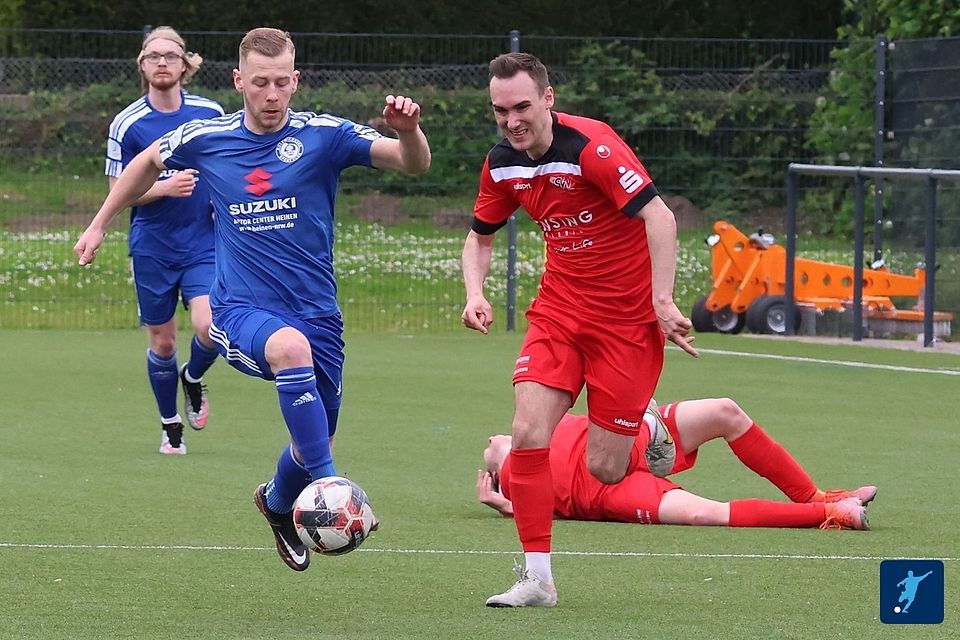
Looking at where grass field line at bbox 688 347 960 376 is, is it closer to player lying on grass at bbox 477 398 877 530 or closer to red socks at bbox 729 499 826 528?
player lying on grass at bbox 477 398 877 530

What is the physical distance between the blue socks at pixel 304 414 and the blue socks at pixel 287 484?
0.42 metres

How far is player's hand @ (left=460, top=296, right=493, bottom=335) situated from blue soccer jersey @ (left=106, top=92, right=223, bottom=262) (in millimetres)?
3619

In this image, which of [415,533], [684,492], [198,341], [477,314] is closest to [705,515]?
[684,492]

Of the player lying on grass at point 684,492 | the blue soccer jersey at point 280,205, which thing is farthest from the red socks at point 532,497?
the player lying on grass at point 684,492

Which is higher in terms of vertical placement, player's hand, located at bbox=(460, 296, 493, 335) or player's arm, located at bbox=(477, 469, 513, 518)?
player's hand, located at bbox=(460, 296, 493, 335)

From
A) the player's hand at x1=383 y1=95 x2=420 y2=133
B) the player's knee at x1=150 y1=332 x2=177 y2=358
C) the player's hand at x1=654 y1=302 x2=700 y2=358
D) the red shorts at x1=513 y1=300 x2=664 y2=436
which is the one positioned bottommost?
the player's knee at x1=150 y1=332 x2=177 y2=358

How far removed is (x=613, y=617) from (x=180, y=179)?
13.6 feet

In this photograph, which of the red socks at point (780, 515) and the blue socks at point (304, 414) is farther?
the red socks at point (780, 515)

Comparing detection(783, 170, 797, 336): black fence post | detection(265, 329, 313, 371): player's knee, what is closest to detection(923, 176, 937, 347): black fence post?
detection(783, 170, 797, 336): black fence post

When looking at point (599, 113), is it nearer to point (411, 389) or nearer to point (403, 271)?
point (403, 271)

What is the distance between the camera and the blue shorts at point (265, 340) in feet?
20.8

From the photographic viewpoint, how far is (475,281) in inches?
266

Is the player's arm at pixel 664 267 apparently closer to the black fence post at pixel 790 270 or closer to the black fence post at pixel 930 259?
the black fence post at pixel 930 259

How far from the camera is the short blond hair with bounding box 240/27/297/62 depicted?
649cm
